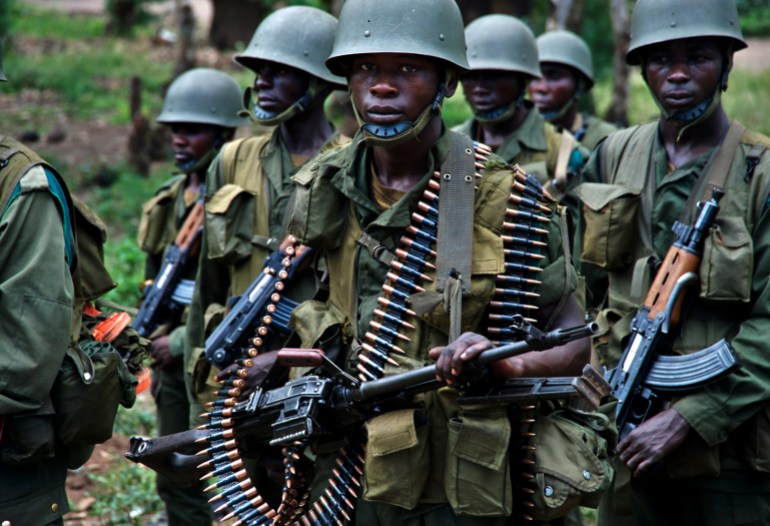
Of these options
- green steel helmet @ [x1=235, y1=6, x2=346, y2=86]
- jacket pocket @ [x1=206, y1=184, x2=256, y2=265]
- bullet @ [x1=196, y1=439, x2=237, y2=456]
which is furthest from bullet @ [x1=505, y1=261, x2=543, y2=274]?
green steel helmet @ [x1=235, y1=6, x2=346, y2=86]

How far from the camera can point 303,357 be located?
13.4 ft

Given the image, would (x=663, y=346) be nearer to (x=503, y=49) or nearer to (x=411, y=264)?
(x=411, y=264)

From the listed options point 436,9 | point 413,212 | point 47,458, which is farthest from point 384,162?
point 47,458

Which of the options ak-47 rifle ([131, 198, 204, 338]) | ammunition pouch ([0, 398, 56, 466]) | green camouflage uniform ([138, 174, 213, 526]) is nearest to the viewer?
ammunition pouch ([0, 398, 56, 466])

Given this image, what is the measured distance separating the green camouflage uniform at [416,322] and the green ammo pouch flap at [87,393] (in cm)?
88

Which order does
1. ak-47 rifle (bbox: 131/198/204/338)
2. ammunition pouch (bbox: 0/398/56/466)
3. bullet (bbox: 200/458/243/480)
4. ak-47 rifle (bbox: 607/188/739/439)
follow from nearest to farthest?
ammunition pouch (bbox: 0/398/56/466) → bullet (bbox: 200/458/243/480) → ak-47 rifle (bbox: 607/188/739/439) → ak-47 rifle (bbox: 131/198/204/338)

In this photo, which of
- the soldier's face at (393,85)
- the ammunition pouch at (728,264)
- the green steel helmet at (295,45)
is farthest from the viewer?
the green steel helmet at (295,45)

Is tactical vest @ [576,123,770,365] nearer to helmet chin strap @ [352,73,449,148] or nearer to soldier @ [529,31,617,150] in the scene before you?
helmet chin strap @ [352,73,449,148]

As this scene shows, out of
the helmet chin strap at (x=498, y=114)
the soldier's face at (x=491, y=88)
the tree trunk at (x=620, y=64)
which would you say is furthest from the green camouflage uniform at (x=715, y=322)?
the tree trunk at (x=620, y=64)

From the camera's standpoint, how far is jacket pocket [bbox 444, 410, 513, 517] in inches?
150

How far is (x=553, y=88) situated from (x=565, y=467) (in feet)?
20.1

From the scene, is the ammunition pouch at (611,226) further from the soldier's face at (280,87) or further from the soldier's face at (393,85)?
the soldier's face at (280,87)

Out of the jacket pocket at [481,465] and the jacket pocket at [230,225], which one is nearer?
the jacket pocket at [481,465]

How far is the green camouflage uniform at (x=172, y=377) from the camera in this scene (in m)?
6.82
